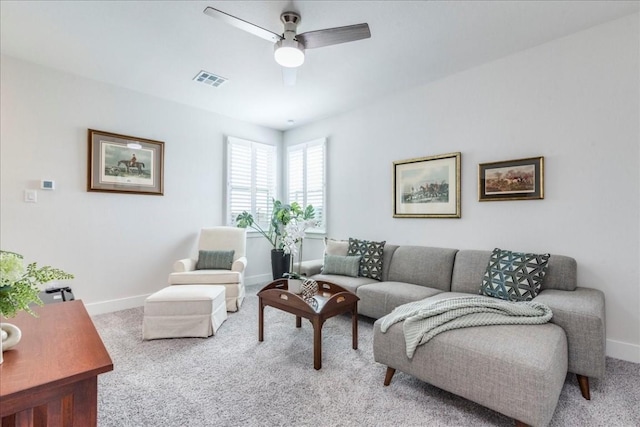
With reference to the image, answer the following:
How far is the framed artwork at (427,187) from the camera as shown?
3.48 meters

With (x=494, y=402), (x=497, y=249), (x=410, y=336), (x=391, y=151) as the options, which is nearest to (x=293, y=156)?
(x=391, y=151)

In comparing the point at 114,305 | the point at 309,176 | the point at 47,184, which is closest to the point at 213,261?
→ the point at 114,305

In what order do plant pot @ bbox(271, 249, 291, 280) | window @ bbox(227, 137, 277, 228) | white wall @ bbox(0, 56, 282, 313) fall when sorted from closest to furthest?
white wall @ bbox(0, 56, 282, 313) → plant pot @ bbox(271, 249, 291, 280) → window @ bbox(227, 137, 277, 228)

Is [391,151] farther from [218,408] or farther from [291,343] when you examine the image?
[218,408]

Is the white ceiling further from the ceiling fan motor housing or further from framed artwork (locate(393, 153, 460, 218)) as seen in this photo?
framed artwork (locate(393, 153, 460, 218))

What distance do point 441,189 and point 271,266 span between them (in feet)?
10.3

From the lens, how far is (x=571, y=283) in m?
2.53

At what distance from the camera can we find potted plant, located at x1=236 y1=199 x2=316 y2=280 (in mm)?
4773

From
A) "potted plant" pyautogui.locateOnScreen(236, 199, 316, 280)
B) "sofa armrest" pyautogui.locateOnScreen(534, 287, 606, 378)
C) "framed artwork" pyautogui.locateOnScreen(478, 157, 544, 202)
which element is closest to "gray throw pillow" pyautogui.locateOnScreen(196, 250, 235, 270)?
"potted plant" pyautogui.locateOnScreen(236, 199, 316, 280)

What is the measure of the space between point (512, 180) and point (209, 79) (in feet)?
11.5

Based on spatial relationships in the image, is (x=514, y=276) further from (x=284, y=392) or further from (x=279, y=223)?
(x=279, y=223)

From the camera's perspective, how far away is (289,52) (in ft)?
7.55

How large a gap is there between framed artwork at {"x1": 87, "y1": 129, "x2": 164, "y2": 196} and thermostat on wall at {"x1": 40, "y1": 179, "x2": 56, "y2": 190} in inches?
12.3

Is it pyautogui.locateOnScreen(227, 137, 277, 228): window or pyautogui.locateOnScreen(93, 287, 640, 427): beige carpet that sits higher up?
pyautogui.locateOnScreen(227, 137, 277, 228): window
